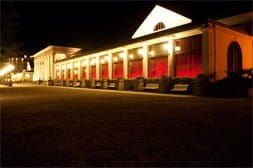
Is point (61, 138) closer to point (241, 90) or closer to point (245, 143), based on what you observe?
point (245, 143)

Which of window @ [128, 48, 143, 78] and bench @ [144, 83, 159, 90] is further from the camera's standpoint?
window @ [128, 48, 143, 78]

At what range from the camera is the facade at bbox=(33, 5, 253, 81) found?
51.1 feet

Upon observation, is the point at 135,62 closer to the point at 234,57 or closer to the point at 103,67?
the point at 103,67

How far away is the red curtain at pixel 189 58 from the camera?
16.7m

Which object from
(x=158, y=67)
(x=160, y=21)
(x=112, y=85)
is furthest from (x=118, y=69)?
(x=160, y=21)

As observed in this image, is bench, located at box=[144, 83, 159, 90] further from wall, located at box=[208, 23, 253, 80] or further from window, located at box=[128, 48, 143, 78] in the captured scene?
wall, located at box=[208, 23, 253, 80]

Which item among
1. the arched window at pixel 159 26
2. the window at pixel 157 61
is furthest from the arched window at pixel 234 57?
the arched window at pixel 159 26

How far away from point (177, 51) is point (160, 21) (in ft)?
24.1

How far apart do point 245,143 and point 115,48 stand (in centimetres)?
2140

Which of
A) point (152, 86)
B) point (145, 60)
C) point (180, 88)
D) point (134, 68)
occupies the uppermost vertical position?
point (145, 60)

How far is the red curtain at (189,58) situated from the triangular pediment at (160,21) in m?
4.94

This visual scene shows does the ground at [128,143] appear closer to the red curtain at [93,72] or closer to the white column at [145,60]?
the white column at [145,60]

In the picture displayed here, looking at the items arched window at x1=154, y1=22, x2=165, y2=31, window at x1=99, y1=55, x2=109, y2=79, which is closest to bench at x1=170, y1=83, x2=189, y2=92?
arched window at x1=154, y1=22, x2=165, y2=31

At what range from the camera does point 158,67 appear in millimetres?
20219
